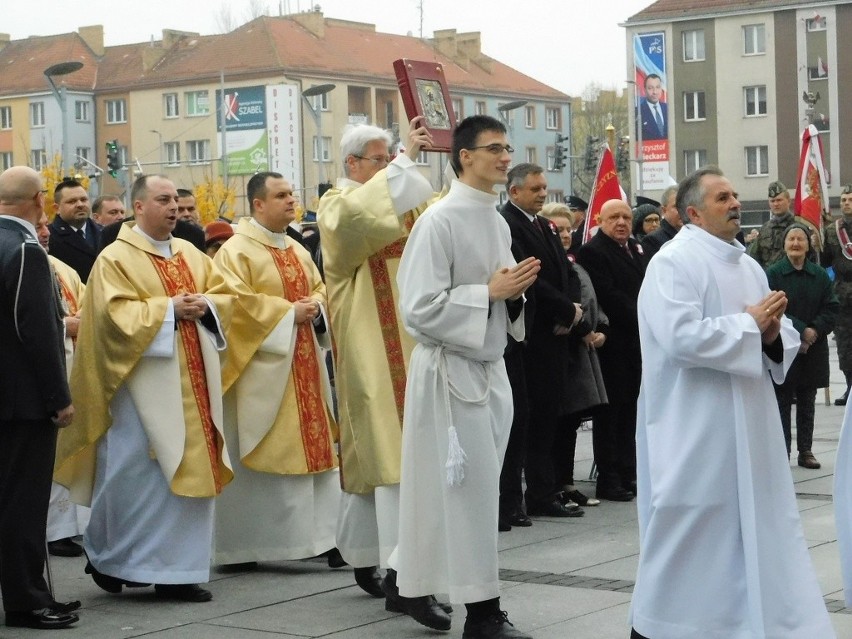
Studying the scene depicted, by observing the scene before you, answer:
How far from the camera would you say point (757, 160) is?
6488 centimetres

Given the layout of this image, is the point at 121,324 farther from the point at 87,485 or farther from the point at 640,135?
the point at 640,135

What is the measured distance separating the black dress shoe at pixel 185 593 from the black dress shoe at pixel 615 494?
11.8 ft

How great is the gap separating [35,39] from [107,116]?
736 cm

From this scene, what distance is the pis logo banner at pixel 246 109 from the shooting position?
73250mm

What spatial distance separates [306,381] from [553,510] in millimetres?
2119

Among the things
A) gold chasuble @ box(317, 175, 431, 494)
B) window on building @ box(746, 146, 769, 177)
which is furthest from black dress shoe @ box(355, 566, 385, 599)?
window on building @ box(746, 146, 769, 177)

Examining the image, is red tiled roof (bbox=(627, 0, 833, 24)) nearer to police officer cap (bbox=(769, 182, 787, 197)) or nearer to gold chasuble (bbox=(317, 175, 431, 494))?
police officer cap (bbox=(769, 182, 787, 197))

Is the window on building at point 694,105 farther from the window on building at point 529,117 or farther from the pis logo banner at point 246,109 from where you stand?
the window on building at point 529,117

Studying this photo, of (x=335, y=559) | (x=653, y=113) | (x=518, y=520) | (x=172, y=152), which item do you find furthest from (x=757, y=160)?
(x=335, y=559)

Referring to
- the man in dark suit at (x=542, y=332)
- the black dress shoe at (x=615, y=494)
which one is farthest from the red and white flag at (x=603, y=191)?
the man in dark suit at (x=542, y=332)

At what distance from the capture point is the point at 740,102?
2564 inches

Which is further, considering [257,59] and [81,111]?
[81,111]

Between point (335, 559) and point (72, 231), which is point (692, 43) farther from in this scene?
point (335, 559)

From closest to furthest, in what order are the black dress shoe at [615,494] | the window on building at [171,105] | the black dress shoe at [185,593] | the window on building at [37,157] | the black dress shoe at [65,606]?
the black dress shoe at [65,606]
the black dress shoe at [185,593]
the black dress shoe at [615,494]
the window on building at [171,105]
the window on building at [37,157]
